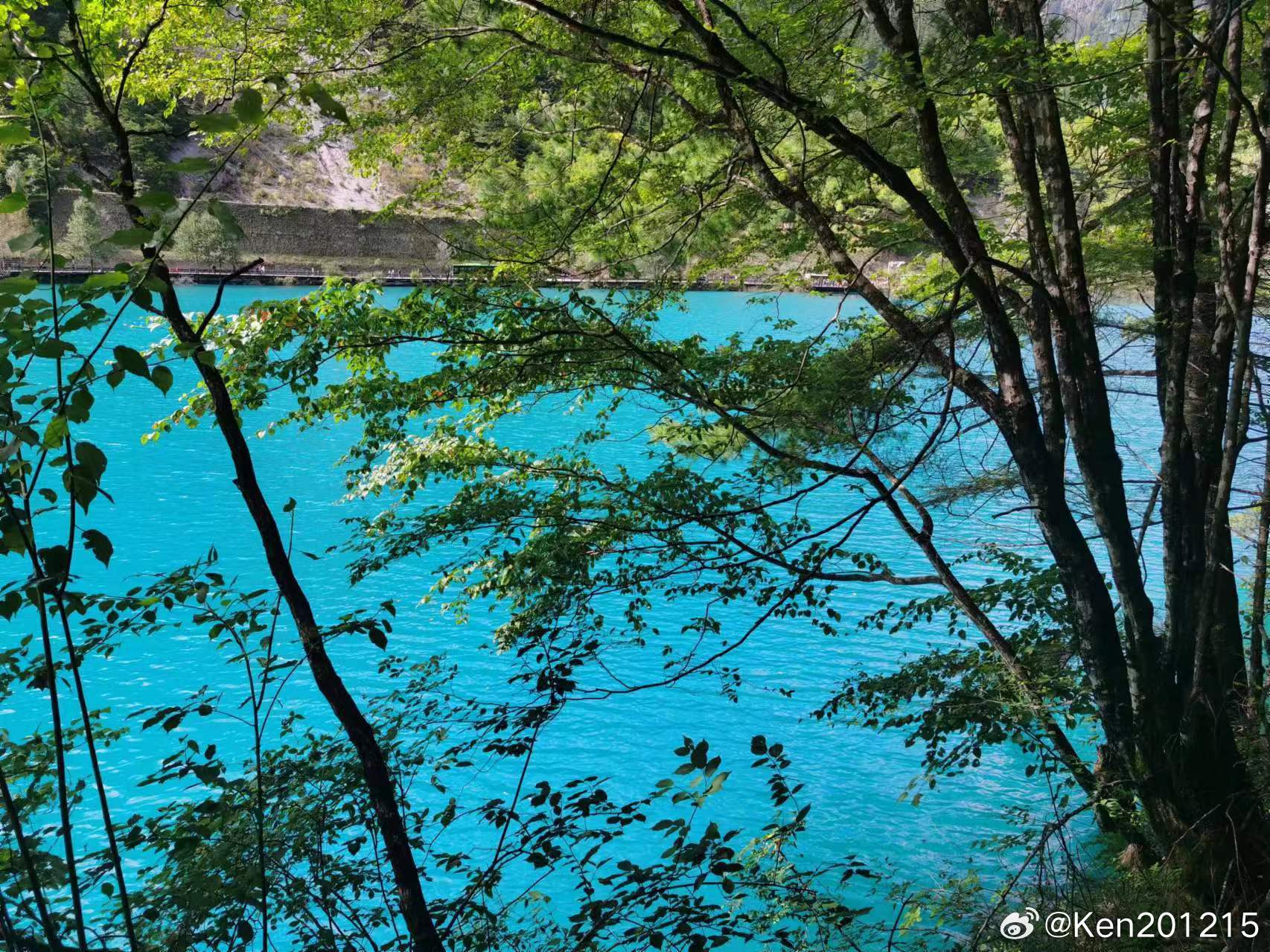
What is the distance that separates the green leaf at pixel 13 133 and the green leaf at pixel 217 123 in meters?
0.15

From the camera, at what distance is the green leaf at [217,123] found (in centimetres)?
83

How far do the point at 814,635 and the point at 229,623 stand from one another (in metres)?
7.14

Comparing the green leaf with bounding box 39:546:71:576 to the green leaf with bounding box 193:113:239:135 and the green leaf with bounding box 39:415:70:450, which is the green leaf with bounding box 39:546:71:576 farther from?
the green leaf with bounding box 193:113:239:135

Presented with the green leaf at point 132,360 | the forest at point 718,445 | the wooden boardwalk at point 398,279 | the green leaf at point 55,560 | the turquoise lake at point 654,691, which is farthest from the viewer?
the turquoise lake at point 654,691

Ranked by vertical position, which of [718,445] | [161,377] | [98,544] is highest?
[718,445]

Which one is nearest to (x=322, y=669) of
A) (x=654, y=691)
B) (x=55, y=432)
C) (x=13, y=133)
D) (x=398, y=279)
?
(x=55, y=432)

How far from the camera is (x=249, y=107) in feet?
2.92

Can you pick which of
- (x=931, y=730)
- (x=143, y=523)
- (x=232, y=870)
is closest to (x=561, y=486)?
(x=931, y=730)

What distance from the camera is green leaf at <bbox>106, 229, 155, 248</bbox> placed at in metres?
0.87

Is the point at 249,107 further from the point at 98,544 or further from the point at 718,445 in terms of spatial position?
the point at 718,445

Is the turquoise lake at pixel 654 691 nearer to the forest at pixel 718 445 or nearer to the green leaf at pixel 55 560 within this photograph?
the forest at pixel 718 445

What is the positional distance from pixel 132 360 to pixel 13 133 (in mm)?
226

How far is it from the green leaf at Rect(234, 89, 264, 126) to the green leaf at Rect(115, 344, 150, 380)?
0.79ft

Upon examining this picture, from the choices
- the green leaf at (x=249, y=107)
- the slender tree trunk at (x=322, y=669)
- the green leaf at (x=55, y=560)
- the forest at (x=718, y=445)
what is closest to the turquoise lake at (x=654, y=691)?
the forest at (x=718, y=445)
